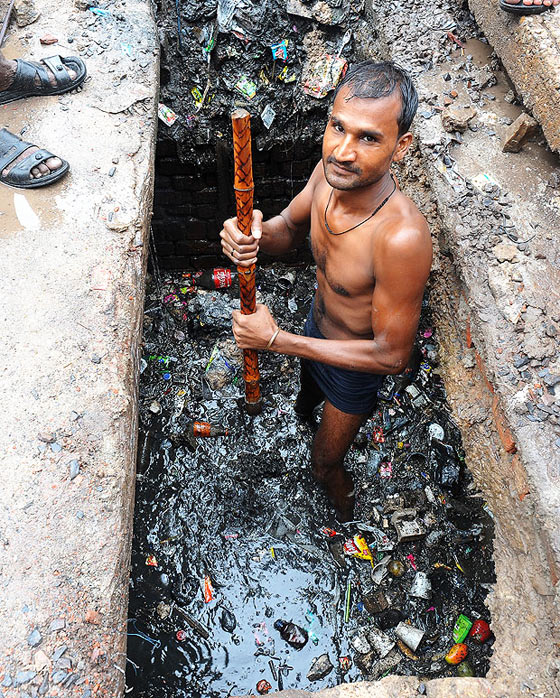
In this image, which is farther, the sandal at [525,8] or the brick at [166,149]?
the brick at [166,149]

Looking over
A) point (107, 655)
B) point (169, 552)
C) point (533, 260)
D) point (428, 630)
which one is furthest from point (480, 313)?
point (169, 552)

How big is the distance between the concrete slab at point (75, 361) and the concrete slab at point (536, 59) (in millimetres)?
2051

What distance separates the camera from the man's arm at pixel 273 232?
2434 mm

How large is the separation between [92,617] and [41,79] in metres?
2.84

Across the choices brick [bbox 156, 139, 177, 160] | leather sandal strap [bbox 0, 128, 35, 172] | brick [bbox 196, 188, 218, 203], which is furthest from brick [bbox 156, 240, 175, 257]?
leather sandal strap [bbox 0, 128, 35, 172]

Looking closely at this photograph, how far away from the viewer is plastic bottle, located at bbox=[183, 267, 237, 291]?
15.6ft

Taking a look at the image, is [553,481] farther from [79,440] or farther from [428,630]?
[79,440]

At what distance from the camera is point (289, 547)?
332 cm

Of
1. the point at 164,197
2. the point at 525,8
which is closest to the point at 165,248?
the point at 164,197

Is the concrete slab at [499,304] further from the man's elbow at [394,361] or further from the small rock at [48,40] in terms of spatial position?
the small rock at [48,40]

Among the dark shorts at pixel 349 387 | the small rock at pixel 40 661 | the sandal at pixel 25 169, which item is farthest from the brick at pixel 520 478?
the sandal at pixel 25 169

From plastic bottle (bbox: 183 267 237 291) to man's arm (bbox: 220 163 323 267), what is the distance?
1974 mm

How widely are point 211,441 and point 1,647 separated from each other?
213 cm

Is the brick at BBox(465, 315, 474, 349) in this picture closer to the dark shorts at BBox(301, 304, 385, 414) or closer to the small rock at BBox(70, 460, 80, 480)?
the dark shorts at BBox(301, 304, 385, 414)
